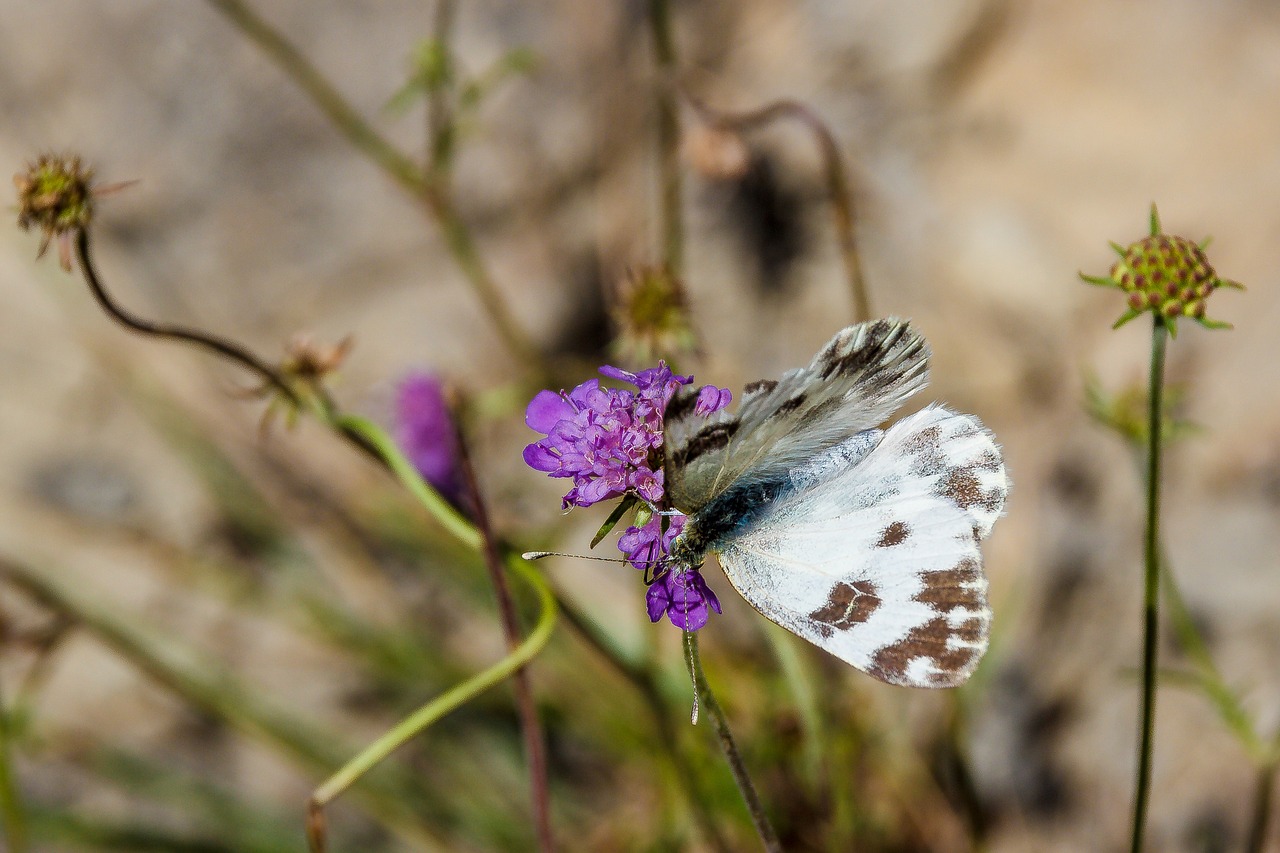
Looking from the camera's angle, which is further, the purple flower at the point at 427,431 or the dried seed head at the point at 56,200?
the purple flower at the point at 427,431

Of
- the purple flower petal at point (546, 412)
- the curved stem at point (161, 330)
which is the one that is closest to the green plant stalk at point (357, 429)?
the curved stem at point (161, 330)

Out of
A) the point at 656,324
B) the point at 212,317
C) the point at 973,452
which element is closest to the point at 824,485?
the point at 973,452

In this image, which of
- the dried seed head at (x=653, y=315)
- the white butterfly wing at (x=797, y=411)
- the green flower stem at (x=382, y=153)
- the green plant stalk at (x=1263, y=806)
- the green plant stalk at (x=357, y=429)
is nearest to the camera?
the white butterfly wing at (x=797, y=411)

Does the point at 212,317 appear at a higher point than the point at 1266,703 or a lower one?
higher

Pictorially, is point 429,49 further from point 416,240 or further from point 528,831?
point 528,831

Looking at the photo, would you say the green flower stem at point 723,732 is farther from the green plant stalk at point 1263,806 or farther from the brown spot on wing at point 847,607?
the green plant stalk at point 1263,806

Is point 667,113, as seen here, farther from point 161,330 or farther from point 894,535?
point 894,535

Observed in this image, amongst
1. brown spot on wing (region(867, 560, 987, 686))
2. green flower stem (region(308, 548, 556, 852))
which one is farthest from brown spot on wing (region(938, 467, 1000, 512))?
green flower stem (region(308, 548, 556, 852))
